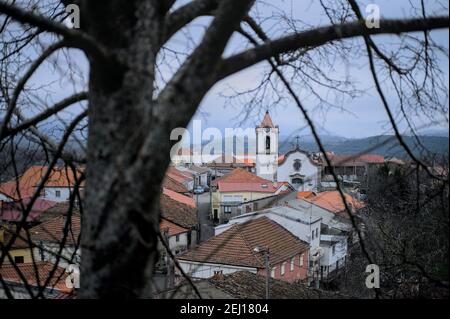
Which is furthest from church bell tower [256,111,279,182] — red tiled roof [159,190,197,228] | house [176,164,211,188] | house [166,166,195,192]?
house [176,164,211,188]

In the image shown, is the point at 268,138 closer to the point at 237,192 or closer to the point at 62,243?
the point at 62,243

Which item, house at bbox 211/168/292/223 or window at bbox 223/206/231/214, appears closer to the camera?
house at bbox 211/168/292/223

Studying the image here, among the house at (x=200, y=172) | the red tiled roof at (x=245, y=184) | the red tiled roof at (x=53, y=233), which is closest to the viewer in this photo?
the red tiled roof at (x=53, y=233)

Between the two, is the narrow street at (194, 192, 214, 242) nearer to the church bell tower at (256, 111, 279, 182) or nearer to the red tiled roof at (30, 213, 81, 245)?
the red tiled roof at (30, 213, 81, 245)

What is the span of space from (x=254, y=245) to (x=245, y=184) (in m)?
A: 16.6

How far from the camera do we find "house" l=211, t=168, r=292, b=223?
30453mm

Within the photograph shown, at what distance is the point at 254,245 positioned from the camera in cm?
1599

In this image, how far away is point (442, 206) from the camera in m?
2.16

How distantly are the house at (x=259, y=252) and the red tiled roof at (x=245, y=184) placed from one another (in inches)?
447

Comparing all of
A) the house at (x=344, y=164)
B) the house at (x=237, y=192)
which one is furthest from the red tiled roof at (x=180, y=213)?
the house at (x=344, y=164)

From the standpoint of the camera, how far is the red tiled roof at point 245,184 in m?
31.4

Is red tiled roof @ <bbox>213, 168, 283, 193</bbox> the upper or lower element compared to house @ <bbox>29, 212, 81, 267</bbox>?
lower

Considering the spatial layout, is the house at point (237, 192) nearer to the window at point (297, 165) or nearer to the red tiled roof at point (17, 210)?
the window at point (297, 165)
